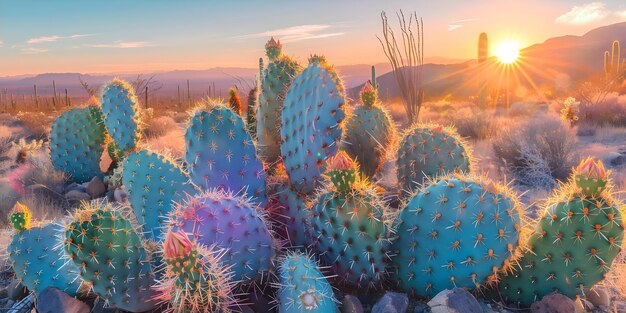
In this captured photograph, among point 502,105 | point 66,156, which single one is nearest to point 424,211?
point 66,156

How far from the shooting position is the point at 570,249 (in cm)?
312

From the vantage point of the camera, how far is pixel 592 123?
1384cm

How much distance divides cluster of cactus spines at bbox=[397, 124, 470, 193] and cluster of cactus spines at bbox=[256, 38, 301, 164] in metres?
1.11

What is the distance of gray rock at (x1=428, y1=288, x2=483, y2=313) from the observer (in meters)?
2.85

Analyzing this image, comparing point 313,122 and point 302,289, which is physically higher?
point 313,122

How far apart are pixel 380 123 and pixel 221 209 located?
2.27 meters

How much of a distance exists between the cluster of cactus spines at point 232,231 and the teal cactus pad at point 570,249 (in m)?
1.60

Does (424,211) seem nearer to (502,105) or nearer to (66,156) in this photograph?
(66,156)

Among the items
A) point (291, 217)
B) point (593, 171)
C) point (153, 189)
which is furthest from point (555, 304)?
point (153, 189)

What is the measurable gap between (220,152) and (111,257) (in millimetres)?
1107

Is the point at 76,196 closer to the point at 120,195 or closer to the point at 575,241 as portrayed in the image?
the point at 120,195

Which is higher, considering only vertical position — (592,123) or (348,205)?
(348,205)

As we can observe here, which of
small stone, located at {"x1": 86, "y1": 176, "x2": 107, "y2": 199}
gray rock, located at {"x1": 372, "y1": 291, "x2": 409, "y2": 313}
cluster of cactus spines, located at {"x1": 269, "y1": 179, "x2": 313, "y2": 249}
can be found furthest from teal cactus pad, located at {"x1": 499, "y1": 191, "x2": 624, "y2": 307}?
small stone, located at {"x1": 86, "y1": 176, "x2": 107, "y2": 199}

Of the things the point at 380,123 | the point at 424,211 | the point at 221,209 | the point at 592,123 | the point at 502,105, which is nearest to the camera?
the point at 221,209
